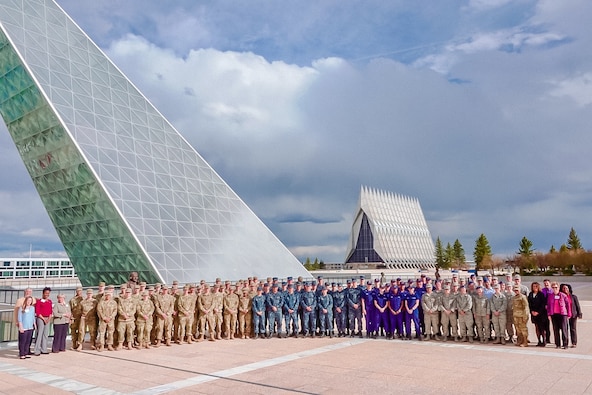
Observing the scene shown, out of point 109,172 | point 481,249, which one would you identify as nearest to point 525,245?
point 481,249

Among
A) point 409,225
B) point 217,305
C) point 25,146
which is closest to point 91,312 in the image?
point 217,305

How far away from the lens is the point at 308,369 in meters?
8.27

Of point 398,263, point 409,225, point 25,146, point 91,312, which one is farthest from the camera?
point 409,225

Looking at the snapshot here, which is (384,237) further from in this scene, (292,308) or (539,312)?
(539,312)

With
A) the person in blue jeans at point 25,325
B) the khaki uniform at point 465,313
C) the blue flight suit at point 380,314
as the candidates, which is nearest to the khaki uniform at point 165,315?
the person in blue jeans at point 25,325

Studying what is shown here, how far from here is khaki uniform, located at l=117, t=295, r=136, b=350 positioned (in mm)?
10617

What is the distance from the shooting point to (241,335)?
12.4m

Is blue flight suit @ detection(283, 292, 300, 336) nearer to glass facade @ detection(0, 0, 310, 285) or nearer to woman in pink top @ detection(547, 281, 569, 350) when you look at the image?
woman in pink top @ detection(547, 281, 569, 350)

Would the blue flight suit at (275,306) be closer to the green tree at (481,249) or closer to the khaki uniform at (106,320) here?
the khaki uniform at (106,320)

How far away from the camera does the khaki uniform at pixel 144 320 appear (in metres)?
A: 10.9

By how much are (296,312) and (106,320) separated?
4.67 meters

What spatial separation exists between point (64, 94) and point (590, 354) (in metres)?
21.7

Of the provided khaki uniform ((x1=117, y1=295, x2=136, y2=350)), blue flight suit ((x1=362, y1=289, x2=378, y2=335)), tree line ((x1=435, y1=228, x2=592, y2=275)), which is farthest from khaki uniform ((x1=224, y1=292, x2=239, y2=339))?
tree line ((x1=435, y1=228, x2=592, y2=275))

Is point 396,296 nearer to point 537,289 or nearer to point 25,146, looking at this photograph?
point 537,289
